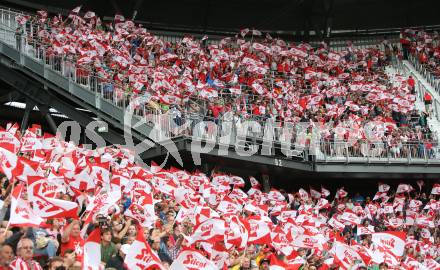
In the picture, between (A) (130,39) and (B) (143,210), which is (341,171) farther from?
(B) (143,210)

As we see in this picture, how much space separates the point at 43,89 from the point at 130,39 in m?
7.88

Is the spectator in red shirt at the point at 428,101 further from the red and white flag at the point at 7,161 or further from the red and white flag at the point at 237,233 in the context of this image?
the red and white flag at the point at 7,161

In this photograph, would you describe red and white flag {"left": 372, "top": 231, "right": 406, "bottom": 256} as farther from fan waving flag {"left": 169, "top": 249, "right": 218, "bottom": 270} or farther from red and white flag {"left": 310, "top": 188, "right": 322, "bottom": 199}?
red and white flag {"left": 310, "top": 188, "right": 322, "bottom": 199}

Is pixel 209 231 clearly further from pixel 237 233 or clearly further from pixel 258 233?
pixel 258 233

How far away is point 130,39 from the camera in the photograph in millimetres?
30344

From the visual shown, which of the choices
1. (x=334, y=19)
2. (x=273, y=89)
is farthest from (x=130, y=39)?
(x=334, y=19)

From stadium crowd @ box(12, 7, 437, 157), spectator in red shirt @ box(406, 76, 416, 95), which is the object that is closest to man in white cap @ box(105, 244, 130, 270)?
stadium crowd @ box(12, 7, 437, 157)

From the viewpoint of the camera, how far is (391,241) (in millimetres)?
13250

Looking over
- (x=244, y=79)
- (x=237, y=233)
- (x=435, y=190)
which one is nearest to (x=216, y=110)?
(x=244, y=79)

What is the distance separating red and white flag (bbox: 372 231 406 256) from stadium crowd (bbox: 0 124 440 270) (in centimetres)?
2

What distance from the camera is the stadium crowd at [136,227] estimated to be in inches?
329

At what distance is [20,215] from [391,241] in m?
7.95

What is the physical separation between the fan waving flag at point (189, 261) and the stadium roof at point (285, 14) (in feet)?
92.7

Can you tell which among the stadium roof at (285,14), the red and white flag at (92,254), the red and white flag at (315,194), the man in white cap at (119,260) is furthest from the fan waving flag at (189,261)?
the stadium roof at (285,14)
